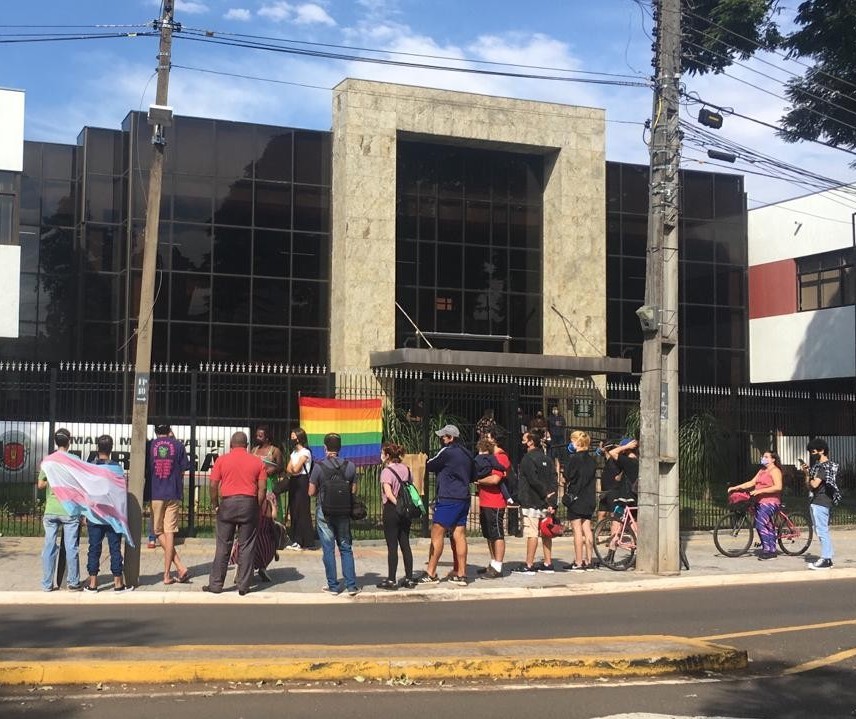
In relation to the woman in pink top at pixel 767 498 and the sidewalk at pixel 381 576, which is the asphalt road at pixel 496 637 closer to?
the sidewalk at pixel 381 576

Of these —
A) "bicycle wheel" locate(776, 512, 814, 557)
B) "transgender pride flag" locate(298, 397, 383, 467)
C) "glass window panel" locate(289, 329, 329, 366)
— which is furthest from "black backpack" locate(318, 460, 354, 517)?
"glass window panel" locate(289, 329, 329, 366)

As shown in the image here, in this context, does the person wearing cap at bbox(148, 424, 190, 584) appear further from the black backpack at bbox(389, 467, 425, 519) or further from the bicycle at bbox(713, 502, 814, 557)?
the bicycle at bbox(713, 502, 814, 557)

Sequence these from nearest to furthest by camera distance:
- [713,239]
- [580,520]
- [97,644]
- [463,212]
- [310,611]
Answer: [97,644], [310,611], [580,520], [463,212], [713,239]

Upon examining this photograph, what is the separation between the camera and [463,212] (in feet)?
104

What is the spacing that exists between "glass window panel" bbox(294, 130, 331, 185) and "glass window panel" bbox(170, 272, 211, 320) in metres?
4.04

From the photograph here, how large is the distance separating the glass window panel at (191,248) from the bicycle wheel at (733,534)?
1707cm

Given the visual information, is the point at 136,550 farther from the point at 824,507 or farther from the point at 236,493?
the point at 824,507

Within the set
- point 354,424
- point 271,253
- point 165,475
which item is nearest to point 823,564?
point 354,424

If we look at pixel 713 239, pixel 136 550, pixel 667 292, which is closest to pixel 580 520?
pixel 667 292

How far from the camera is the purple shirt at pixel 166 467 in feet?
44.6

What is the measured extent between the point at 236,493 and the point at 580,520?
5.01 metres

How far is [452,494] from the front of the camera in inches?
501

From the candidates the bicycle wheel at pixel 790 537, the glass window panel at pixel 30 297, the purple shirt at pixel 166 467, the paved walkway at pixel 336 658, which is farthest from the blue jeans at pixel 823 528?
the glass window panel at pixel 30 297

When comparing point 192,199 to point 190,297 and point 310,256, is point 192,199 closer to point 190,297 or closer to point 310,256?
point 190,297
